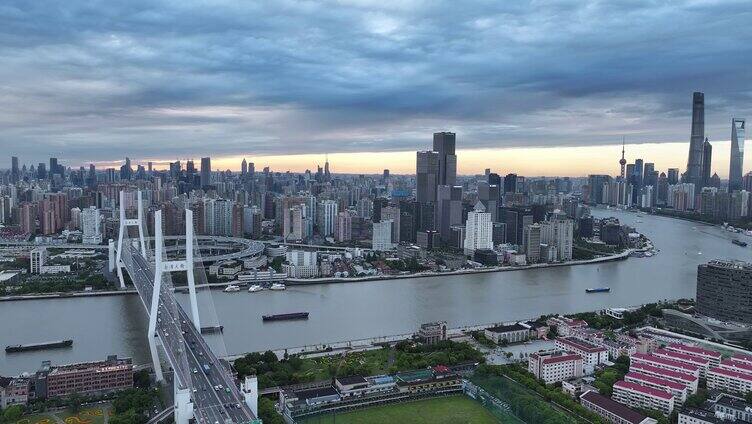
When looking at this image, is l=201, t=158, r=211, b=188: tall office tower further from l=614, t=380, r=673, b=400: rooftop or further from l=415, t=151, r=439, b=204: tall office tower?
l=614, t=380, r=673, b=400: rooftop

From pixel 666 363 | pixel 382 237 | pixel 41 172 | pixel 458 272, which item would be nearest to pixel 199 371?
pixel 666 363

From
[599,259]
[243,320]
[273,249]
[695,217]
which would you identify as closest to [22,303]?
[243,320]

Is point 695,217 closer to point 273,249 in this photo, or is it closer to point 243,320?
point 273,249

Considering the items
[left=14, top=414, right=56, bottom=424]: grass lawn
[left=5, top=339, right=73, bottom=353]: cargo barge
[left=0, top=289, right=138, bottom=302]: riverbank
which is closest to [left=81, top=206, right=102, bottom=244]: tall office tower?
[left=0, top=289, right=138, bottom=302]: riverbank

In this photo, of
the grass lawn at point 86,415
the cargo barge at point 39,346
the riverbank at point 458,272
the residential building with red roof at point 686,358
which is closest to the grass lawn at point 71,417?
the grass lawn at point 86,415

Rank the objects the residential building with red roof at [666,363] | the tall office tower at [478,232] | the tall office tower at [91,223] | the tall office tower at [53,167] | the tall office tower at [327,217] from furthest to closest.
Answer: the tall office tower at [53,167]
the tall office tower at [327,217]
the tall office tower at [91,223]
the tall office tower at [478,232]
the residential building with red roof at [666,363]

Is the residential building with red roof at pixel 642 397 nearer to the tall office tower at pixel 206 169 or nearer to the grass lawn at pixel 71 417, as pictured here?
the grass lawn at pixel 71 417
